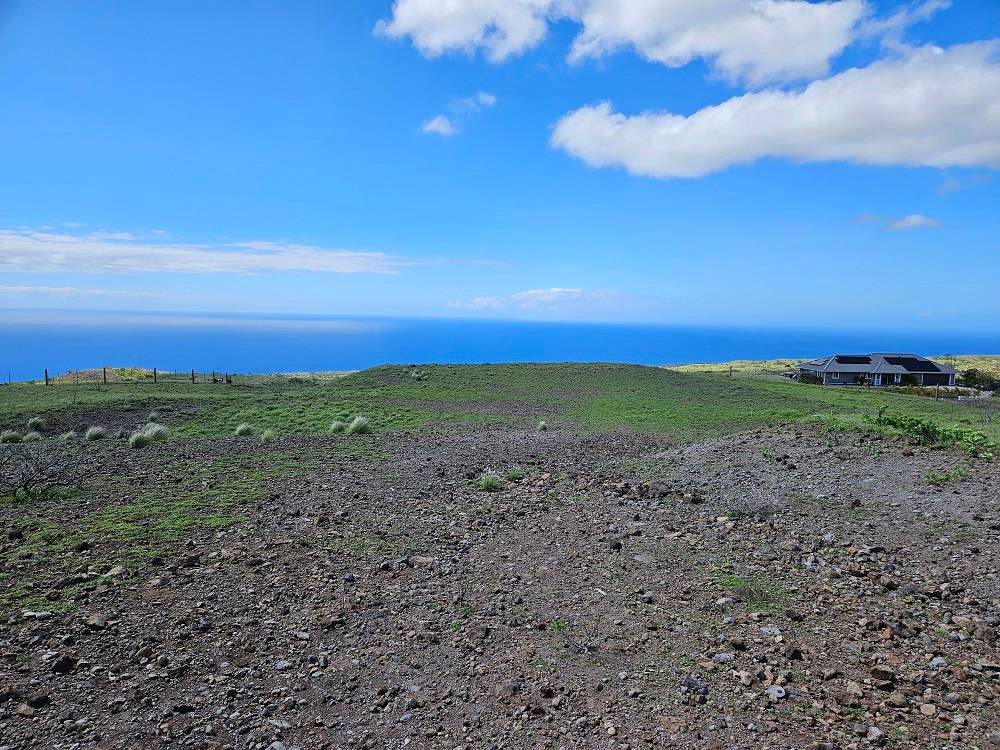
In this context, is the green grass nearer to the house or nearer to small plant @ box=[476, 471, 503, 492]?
small plant @ box=[476, 471, 503, 492]

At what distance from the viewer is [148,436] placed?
15406 millimetres

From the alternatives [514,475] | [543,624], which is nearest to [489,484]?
[514,475]

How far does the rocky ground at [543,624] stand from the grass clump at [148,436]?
5479mm

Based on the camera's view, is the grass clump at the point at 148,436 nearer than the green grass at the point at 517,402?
Yes

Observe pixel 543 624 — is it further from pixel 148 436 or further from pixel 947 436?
pixel 148 436

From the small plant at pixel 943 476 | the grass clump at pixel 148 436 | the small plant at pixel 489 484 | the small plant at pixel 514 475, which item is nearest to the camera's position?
the small plant at pixel 943 476

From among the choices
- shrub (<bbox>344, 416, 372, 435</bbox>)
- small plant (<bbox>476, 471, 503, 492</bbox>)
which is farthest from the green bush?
shrub (<bbox>344, 416, 372, 435</bbox>)

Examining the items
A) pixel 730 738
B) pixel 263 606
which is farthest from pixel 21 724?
pixel 730 738

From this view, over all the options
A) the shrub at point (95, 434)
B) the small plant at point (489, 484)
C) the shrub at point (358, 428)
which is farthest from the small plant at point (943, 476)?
the shrub at point (95, 434)

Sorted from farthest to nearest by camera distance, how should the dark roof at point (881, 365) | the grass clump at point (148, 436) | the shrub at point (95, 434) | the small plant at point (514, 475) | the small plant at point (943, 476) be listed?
the dark roof at point (881, 365) < the shrub at point (95, 434) < the grass clump at point (148, 436) < the small plant at point (514, 475) < the small plant at point (943, 476)

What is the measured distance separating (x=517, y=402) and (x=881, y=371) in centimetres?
4388

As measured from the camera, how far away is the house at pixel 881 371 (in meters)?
50.6

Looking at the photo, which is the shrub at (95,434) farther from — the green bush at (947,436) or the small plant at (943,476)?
the green bush at (947,436)

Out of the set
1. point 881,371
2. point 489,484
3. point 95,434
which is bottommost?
point 881,371
